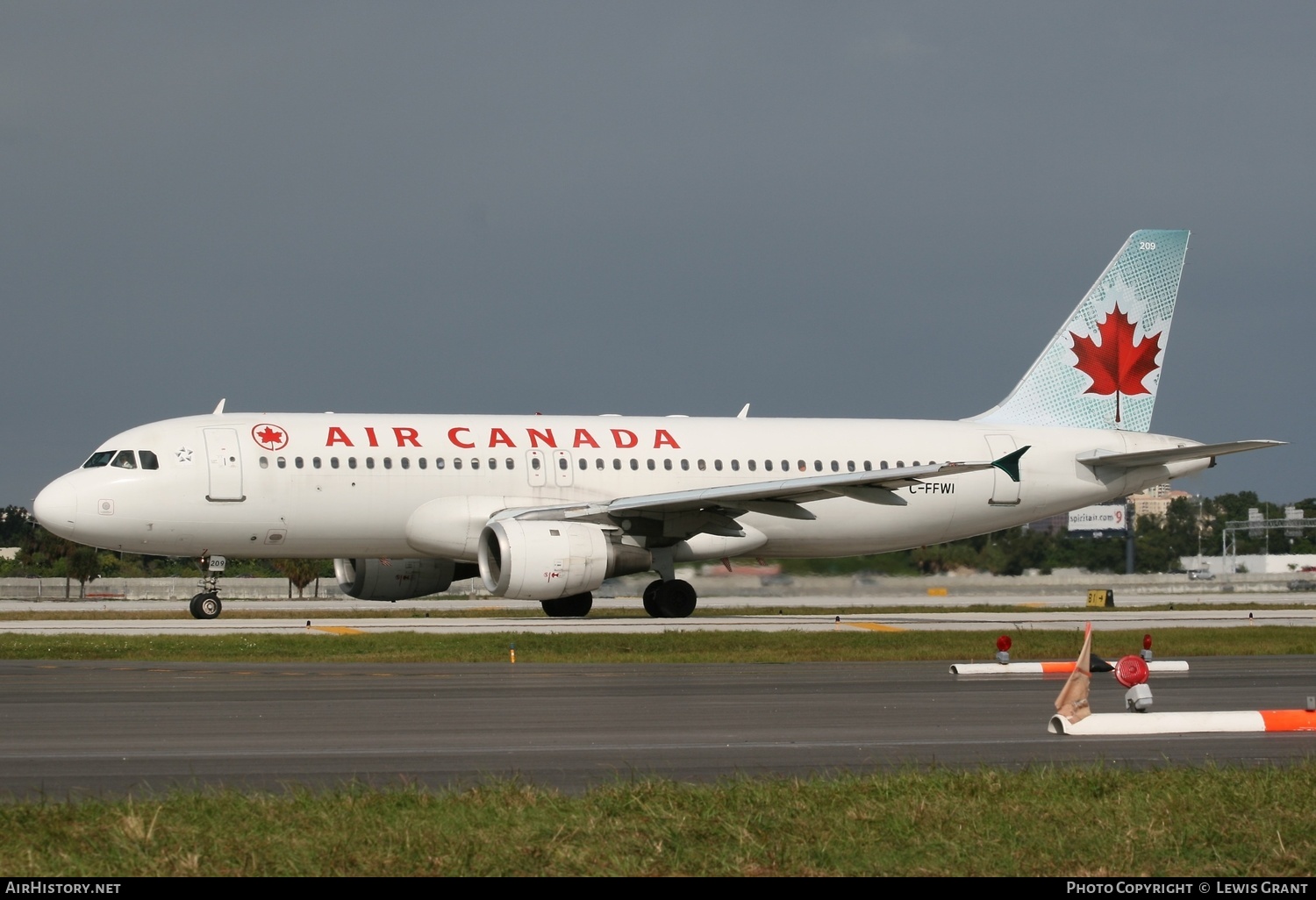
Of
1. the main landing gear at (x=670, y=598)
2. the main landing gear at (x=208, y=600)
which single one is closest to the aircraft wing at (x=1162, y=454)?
the main landing gear at (x=670, y=598)

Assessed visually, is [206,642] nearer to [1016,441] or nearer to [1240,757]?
[1240,757]

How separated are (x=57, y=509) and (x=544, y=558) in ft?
27.9

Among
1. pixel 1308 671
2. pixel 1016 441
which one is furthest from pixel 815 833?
pixel 1016 441

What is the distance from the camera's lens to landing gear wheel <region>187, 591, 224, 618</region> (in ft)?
96.9

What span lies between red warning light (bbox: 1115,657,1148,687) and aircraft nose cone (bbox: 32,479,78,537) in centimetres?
1997

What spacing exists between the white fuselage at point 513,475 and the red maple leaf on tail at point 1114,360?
43.6 inches

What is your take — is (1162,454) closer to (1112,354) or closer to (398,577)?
(1112,354)

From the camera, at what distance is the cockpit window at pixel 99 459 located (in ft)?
95.0

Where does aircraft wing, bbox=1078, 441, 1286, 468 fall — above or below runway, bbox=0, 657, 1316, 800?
above

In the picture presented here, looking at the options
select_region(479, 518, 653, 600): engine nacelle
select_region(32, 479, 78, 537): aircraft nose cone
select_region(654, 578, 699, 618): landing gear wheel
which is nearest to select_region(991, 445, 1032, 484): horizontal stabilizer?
select_region(654, 578, 699, 618): landing gear wheel

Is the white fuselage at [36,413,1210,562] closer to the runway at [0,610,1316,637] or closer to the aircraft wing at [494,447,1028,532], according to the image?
the aircraft wing at [494,447,1028,532]

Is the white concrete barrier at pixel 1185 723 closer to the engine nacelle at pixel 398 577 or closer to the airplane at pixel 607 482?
the airplane at pixel 607 482

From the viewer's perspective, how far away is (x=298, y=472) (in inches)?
1147

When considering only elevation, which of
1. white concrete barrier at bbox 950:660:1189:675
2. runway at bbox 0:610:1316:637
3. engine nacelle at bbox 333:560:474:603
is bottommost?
white concrete barrier at bbox 950:660:1189:675
